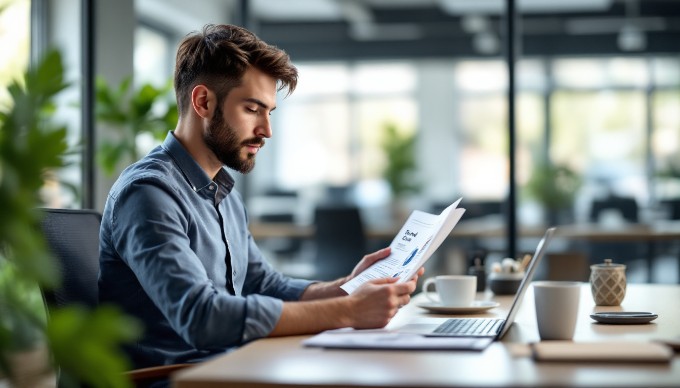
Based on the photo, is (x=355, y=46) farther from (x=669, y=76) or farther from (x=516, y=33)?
(x=516, y=33)

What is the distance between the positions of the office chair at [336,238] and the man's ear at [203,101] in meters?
3.12

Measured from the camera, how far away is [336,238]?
5.03 m

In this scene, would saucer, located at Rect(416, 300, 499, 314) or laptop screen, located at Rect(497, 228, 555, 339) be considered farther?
saucer, located at Rect(416, 300, 499, 314)

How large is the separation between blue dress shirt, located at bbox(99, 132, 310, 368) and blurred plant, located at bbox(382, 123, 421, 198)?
191 inches

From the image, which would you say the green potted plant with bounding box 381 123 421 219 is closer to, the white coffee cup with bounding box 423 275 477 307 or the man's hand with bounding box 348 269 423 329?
the white coffee cup with bounding box 423 275 477 307

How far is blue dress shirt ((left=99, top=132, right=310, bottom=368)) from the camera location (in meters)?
1.48

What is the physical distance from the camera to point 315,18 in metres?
10.1

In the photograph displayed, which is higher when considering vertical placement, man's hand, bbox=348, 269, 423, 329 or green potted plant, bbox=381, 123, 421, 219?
green potted plant, bbox=381, 123, 421, 219

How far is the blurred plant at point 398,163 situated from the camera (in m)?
7.45

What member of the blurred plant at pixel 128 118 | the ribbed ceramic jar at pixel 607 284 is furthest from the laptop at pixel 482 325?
the blurred plant at pixel 128 118

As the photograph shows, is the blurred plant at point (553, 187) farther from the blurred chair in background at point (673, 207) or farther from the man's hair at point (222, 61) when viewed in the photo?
the man's hair at point (222, 61)

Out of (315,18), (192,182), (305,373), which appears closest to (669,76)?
(315,18)

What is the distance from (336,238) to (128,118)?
53.9 inches

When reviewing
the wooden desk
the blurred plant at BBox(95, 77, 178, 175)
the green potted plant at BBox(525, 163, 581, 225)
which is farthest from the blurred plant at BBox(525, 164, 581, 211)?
the wooden desk
